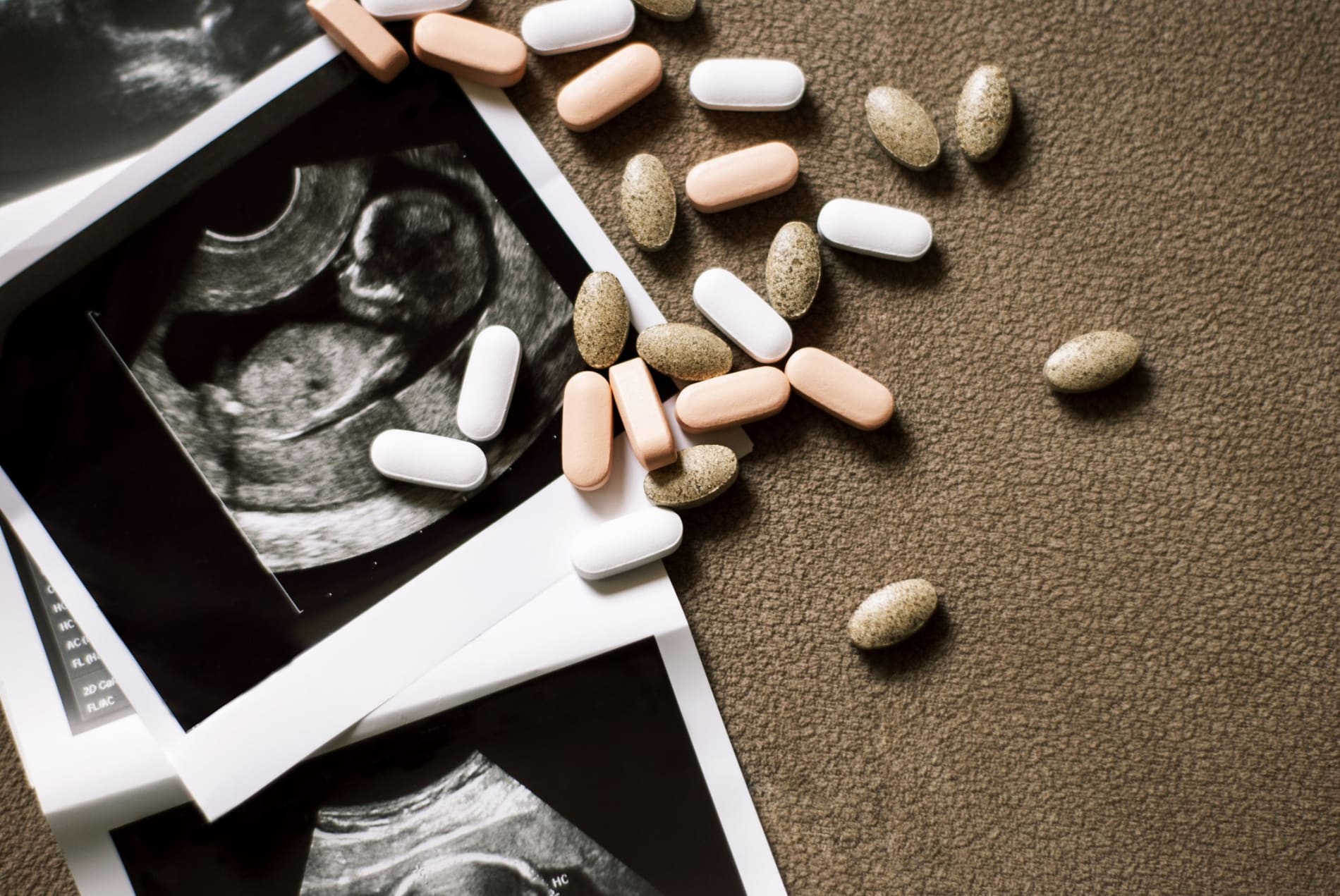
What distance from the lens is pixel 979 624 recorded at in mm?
720

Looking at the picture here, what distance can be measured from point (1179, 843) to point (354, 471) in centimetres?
72

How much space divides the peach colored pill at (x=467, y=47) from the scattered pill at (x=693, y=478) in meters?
0.33

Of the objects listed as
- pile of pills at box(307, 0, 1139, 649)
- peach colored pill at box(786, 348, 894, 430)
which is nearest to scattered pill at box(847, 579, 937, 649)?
pile of pills at box(307, 0, 1139, 649)

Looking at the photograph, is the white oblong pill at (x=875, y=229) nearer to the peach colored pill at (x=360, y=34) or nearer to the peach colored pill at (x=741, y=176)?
the peach colored pill at (x=741, y=176)

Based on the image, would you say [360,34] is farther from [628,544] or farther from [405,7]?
[628,544]

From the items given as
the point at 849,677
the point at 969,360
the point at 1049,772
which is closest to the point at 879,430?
the point at 969,360

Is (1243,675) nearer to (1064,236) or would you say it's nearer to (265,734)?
(1064,236)

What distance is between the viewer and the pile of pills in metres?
0.68

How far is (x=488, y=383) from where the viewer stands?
2.24 ft

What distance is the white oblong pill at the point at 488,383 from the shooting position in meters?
0.68

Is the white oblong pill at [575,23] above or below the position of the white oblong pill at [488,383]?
above

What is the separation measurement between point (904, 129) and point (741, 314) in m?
0.19

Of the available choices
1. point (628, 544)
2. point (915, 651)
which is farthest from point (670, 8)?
point (915, 651)

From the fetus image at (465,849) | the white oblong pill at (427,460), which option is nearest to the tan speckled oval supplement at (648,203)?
the white oblong pill at (427,460)
